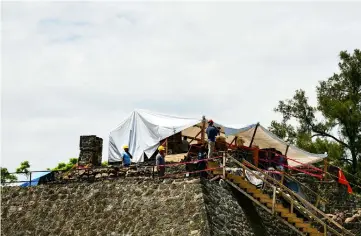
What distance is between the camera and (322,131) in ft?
142

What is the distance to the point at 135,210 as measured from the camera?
80.1 ft

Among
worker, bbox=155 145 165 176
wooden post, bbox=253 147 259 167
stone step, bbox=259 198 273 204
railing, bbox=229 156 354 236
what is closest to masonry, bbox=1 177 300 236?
worker, bbox=155 145 165 176

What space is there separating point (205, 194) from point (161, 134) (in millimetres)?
6175

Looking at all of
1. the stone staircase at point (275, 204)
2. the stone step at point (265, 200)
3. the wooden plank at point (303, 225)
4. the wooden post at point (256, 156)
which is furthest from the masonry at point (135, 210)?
the wooden post at point (256, 156)

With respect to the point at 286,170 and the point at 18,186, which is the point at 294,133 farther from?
the point at 18,186

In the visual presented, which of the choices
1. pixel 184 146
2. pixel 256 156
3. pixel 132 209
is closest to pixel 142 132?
pixel 184 146

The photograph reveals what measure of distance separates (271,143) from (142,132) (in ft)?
15.7

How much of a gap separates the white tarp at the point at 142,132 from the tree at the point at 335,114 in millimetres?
12747

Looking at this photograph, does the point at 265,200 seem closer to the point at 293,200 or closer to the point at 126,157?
the point at 293,200

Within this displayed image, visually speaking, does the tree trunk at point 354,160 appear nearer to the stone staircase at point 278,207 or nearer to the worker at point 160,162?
the stone staircase at point 278,207

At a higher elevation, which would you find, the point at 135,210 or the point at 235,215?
the point at 135,210

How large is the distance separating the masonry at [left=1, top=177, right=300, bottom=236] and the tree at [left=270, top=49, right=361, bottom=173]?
17.2 meters

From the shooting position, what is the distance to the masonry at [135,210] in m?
23.4

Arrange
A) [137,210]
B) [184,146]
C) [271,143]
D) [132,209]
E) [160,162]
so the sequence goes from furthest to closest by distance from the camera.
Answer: [271,143] → [184,146] → [160,162] → [132,209] → [137,210]
